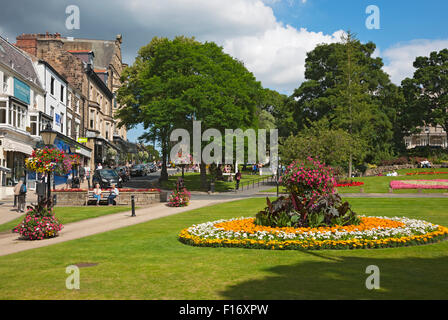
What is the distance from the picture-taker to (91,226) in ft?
59.9

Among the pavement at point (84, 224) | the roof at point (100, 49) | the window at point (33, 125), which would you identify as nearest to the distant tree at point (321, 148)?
the pavement at point (84, 224)

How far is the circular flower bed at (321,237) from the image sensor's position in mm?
11391

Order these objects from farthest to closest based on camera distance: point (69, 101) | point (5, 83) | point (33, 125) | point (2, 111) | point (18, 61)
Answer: point (69, 101) < point (18, 61) < point (33, 125) < point (5, 83) < point (2, 111)

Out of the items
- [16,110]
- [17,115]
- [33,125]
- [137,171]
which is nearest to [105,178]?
[17,115]

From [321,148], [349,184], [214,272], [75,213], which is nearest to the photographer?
[214,272]

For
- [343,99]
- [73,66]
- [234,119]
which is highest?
[73,66]

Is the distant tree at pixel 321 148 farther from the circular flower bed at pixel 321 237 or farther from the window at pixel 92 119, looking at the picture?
the window at pixel 92 119

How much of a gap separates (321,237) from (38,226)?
9.99 m

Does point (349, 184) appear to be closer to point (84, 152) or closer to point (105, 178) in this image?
point (105, 178)

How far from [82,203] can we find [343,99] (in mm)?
37502

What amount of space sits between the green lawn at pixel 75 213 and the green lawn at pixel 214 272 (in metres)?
7.09
